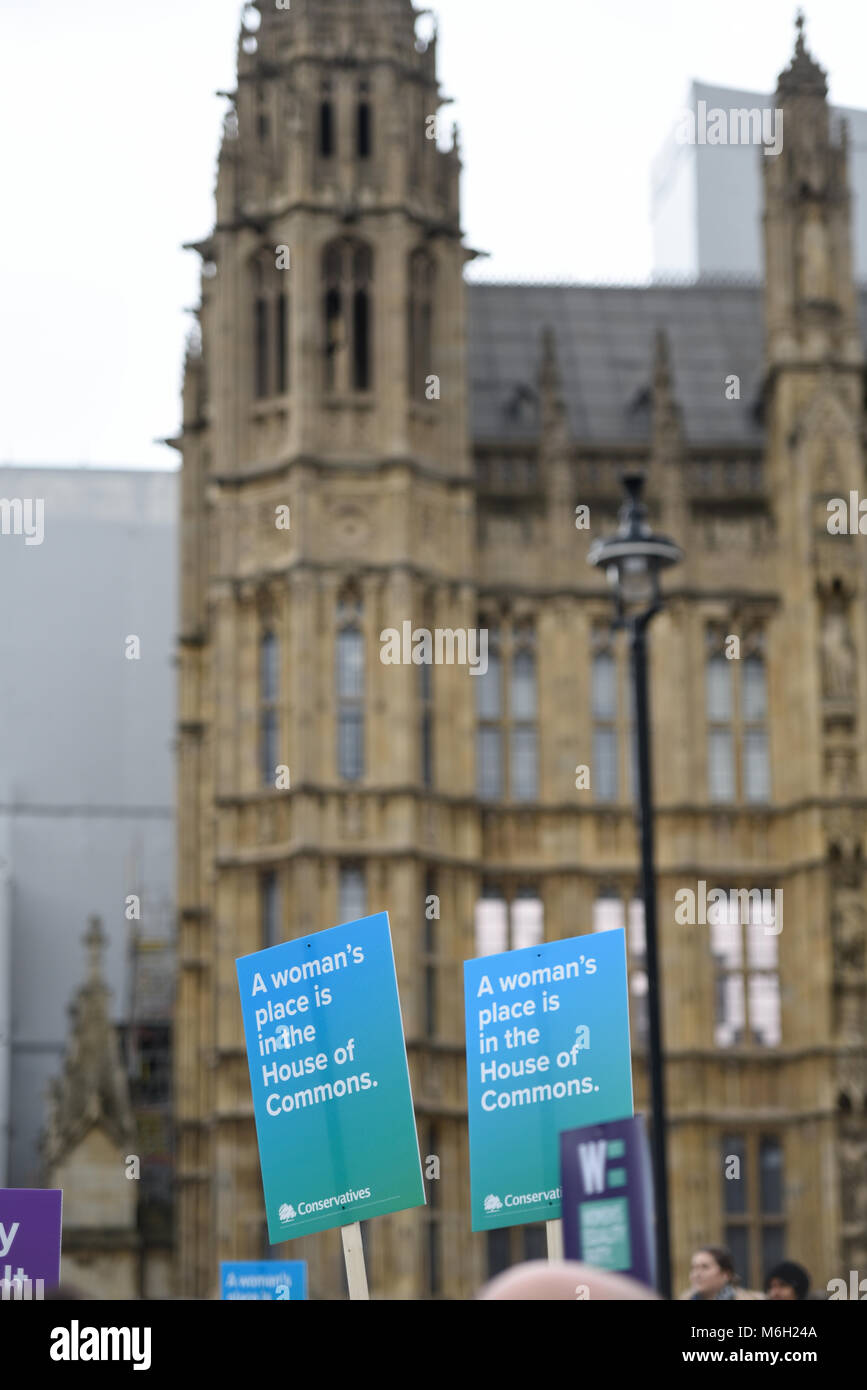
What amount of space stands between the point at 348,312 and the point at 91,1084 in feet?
41.1

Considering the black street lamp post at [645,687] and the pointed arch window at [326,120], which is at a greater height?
the pointed arch window at [326,120]

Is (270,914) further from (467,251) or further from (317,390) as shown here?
(467,251)

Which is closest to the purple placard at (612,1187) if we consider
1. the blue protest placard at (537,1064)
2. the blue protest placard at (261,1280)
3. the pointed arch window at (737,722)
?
the blue protest placard at (537,1064)

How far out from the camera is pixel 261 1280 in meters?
16.4

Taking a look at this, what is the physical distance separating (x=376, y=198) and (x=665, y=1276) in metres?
19.3

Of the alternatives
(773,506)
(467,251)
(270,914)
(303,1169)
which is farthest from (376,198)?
(303,1169)

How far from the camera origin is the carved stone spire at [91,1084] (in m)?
35.1

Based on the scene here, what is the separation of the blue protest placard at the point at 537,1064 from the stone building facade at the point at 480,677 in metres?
19.0

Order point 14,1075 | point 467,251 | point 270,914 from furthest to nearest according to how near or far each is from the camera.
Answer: point 14,1075, point 467,251, point 270,914

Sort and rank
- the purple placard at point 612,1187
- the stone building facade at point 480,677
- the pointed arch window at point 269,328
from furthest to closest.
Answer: the pointed arch window at point 269,328 < the stone building facade at point 480,677 < the purple placard at point 612,1187

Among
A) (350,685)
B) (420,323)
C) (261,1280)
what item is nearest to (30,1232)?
(261,1280)

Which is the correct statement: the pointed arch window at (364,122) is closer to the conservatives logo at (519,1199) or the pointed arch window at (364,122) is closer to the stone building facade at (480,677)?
the stone building facade at (480,677)

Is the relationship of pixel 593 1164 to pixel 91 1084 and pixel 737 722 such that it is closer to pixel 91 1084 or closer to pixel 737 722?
pixel 737 722

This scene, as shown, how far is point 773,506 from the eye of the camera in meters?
31.8
